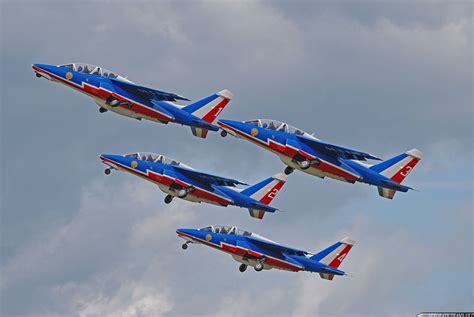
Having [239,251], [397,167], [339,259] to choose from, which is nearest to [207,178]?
[239,251]

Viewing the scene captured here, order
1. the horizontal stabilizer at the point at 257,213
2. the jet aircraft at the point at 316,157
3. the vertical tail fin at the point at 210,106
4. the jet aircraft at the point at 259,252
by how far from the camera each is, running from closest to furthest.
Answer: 1. the jet aircraft at the point at 316,157
2. the vertical tail fin at the point at 210,106
3. the horizontal stabilizer at the point at 257,213
4. the jet aircraft at the point at 259,252

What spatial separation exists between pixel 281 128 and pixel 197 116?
8.86 meters

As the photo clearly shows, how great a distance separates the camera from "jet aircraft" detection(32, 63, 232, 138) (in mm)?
158250

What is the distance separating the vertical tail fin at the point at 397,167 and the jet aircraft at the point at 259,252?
1329cm

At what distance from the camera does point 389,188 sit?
15562 centimetres

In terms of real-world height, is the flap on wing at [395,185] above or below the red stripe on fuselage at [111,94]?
below

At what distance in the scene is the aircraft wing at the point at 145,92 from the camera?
514ft

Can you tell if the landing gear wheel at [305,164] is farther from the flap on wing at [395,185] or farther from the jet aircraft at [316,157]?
the flap on wing at [395,185]

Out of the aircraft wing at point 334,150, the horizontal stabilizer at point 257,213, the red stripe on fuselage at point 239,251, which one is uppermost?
the aircraft wing at point 334,150

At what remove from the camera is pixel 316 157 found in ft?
510

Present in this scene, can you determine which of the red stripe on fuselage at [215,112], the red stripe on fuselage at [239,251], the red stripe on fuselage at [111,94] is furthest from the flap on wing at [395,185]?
the red stripe on fuselage at [111,94]

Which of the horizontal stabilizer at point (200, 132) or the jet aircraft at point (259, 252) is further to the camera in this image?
the jet aircraft at point (259, 252)

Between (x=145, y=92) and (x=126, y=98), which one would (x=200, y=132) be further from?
(x=126, y=98)

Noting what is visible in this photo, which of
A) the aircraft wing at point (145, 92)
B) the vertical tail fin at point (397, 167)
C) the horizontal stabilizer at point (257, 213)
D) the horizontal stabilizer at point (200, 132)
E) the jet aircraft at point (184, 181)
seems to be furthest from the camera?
the horizontal stabilizer at point (257, 213)
